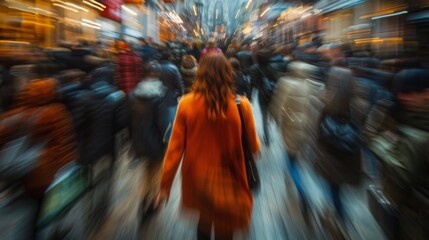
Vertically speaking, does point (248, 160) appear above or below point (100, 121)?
below

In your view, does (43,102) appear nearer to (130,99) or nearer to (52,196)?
(52,196)

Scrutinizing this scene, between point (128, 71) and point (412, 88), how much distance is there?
401 cm

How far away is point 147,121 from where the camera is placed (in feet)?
13.7

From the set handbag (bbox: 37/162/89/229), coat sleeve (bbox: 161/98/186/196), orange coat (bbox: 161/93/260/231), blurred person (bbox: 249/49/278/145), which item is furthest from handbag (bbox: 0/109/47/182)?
blurred person (bbox: 249/49/278/145)

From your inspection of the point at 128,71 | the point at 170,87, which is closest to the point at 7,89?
the point at 128,71

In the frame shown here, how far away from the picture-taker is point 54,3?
43.3 feet

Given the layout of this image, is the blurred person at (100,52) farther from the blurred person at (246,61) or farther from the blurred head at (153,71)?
the blurred person at (246,61)

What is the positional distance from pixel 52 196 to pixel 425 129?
2870 millimetres

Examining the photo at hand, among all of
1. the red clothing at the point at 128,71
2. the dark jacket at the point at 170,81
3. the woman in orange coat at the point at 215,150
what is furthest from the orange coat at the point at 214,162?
the red clothing at the point at 128,71

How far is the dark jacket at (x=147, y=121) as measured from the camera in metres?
4.16

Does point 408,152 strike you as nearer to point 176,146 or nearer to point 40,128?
point 176,146

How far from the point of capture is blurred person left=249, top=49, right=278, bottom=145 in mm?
6773

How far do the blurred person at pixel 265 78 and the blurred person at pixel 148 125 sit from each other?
9.59 ft

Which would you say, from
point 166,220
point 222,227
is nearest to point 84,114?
point 166,220
